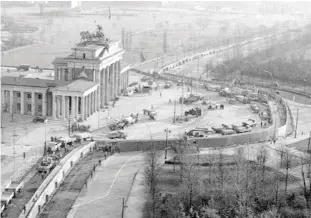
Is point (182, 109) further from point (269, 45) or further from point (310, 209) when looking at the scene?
point (269, 45)

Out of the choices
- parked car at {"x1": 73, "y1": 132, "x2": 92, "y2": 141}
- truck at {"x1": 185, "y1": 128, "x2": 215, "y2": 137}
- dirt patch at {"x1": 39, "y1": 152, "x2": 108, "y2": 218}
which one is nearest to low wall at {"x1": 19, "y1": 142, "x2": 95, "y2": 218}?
dirt patch at {"x1": 39, "y1": 152, "x2": 108, "y2": 218}

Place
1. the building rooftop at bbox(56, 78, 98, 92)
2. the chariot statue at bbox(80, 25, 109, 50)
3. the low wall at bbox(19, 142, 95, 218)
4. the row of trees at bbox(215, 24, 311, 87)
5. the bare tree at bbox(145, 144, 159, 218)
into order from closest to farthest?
the low wall at bbox(19, 142, 95, 218), the bare tree at bbox(145, 144, 159, 218), the building rooftop at bbox(56, 78, 98, 92), the chariot statue at bbox(80, 25, 109, 50), the row of trees at bbox(215, 24, 311, 87)

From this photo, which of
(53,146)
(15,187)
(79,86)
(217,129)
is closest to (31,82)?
(79,86)

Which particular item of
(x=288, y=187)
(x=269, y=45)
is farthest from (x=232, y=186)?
(x=269, y=45)

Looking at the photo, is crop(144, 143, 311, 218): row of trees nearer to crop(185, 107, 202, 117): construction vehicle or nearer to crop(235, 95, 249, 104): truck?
crop(185, 107, 202, 117): construction vehicle

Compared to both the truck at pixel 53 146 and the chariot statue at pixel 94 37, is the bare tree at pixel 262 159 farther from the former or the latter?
the chariot statue at pixel 94 37

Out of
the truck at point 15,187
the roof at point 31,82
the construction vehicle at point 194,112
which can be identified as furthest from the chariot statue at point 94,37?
the truck at point 15,187
